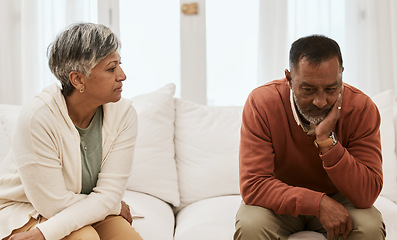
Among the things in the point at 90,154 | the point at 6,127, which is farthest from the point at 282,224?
the point at 6,127

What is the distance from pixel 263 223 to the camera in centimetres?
164

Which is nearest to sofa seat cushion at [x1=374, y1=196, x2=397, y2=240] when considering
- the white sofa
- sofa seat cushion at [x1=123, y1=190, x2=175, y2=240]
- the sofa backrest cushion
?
the white sofa

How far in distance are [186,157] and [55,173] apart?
96 centimetres

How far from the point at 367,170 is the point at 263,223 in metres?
0.41

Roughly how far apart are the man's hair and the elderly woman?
2.06 feet

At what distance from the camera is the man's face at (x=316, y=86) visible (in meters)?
1.60

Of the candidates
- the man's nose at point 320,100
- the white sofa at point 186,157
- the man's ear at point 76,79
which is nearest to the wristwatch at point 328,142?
the man's nose at point 320,100

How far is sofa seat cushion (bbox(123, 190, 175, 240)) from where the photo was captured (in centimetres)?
190

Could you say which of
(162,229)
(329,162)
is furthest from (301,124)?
(162,229)

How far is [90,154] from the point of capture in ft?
5.73

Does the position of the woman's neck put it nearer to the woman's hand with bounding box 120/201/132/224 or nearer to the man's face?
the woman's hand with bounding box 120/201/132/224

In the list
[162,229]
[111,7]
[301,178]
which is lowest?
[162,229]

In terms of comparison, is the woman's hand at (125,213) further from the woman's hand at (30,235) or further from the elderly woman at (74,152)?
the woman's hand at (30,235)

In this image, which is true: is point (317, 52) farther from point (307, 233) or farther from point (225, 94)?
point (225, 94)
